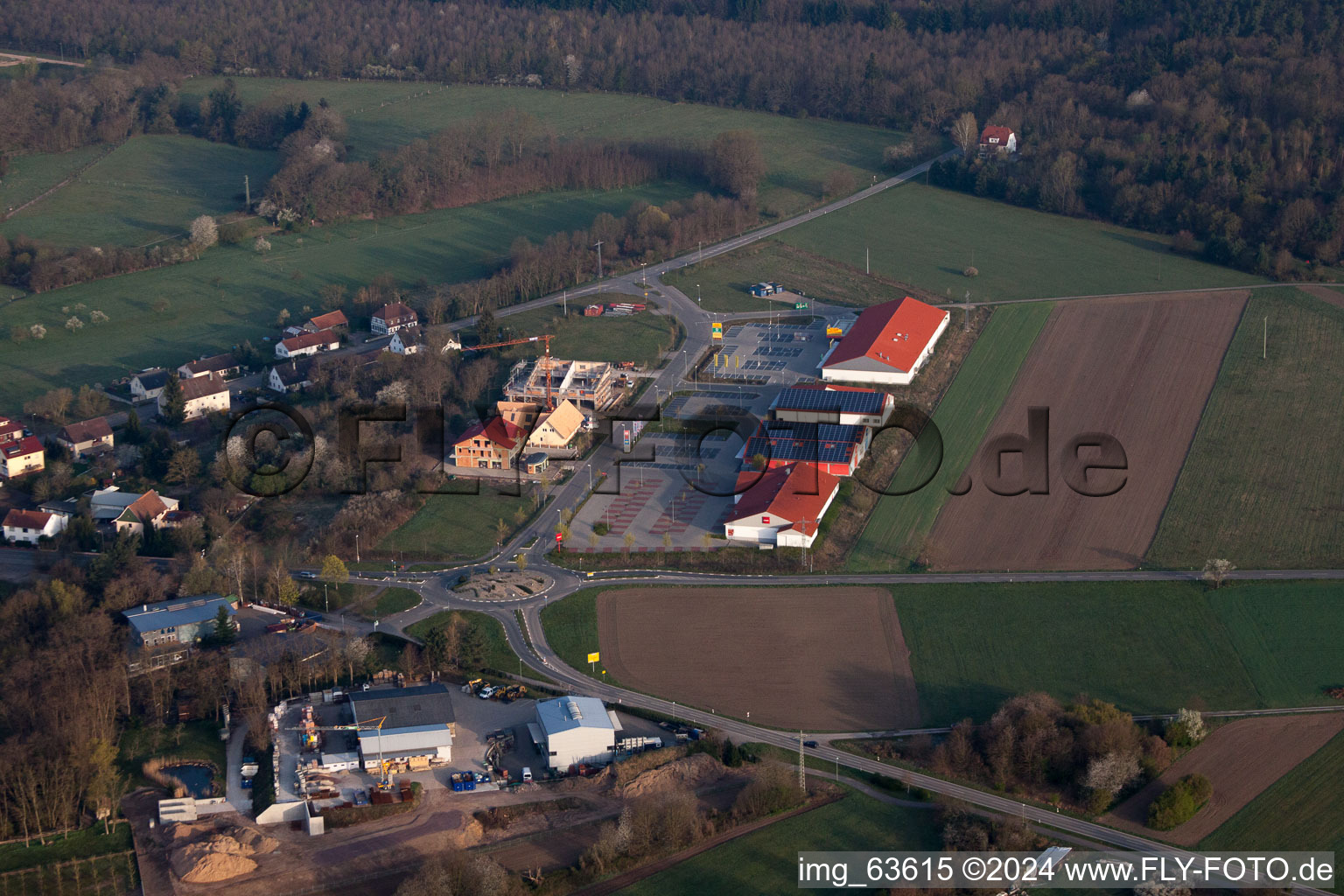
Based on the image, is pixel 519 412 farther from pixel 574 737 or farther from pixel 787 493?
pixel 574 737

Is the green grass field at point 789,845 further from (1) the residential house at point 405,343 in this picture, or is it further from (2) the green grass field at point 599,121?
(2) the green grass field at point 599,121

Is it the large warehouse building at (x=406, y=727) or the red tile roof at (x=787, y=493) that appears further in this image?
the red tile roof at (x=787, y=493)

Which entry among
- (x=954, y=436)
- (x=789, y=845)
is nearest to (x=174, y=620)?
(x=789, y=845)

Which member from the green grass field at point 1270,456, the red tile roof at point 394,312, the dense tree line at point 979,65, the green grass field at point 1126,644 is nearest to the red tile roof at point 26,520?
the red tile roof at point 394,312

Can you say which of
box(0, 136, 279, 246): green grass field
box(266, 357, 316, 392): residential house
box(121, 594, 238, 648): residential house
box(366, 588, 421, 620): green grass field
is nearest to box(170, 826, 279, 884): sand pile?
box(121, 594, 238, 648): residential house

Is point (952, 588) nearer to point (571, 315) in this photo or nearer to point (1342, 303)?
point (571, 315)

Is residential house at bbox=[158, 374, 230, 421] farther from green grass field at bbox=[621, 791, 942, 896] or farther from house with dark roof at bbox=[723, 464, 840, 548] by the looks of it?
green grass field at bbox=[621, 791, 942, 896]

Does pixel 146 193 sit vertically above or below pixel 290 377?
above
